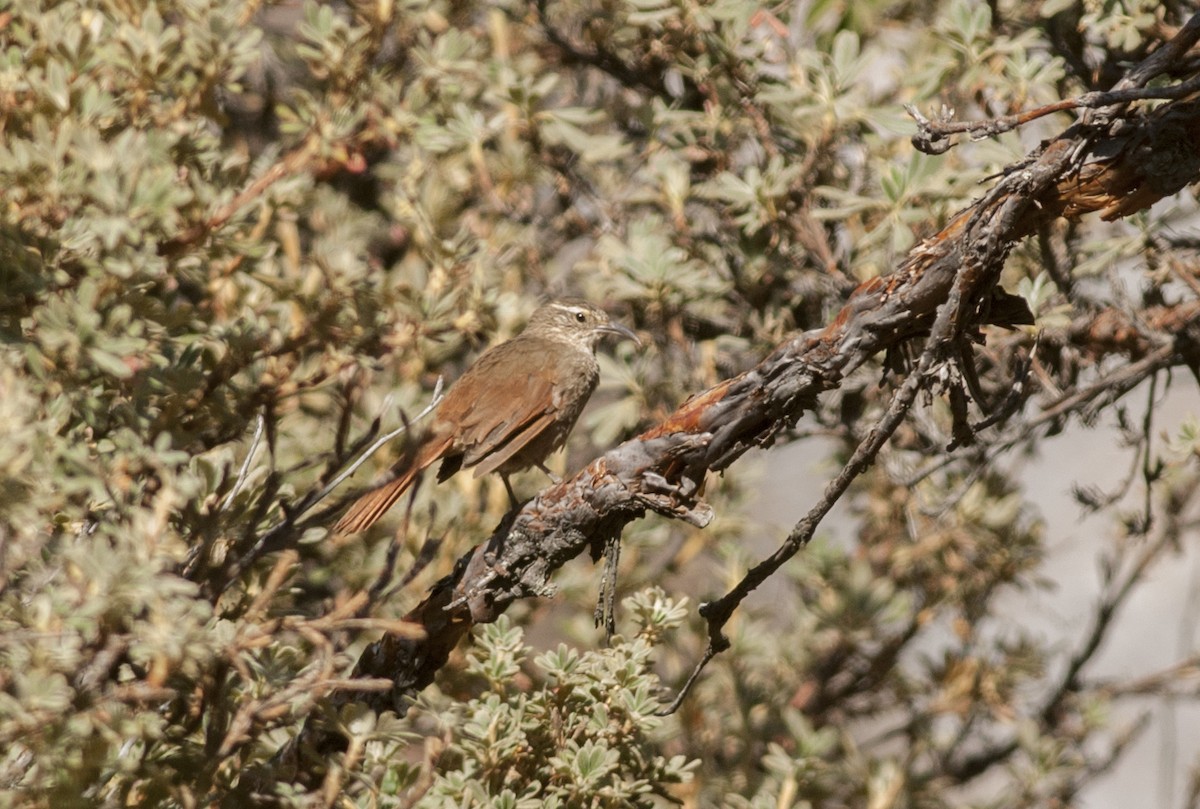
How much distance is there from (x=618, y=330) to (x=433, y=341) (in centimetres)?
86

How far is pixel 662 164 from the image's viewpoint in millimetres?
4352

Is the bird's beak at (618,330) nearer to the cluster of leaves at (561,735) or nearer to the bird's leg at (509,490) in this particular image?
the bird's leg at (509,490)

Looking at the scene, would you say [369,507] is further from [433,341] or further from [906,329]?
[906,329]

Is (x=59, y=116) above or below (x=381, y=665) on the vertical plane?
above

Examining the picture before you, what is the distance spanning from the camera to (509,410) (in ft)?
13.0

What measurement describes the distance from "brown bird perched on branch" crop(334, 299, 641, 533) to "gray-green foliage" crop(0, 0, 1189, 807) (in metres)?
0.17

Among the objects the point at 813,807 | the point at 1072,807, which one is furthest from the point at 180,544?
the point at 1072,807

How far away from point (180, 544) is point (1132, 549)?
185 inches

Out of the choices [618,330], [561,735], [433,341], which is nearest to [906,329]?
[561,735]

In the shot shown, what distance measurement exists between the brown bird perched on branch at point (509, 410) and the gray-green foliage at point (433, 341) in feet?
0.55

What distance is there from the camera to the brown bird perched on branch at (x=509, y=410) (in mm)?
3771

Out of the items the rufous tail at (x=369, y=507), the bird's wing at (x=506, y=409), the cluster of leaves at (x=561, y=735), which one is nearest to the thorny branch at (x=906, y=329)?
the cluster of leaves at (x=561, y=735)

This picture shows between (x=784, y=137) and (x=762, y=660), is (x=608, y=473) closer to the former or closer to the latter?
(x=784, y=137)

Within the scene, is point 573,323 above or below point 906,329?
below
